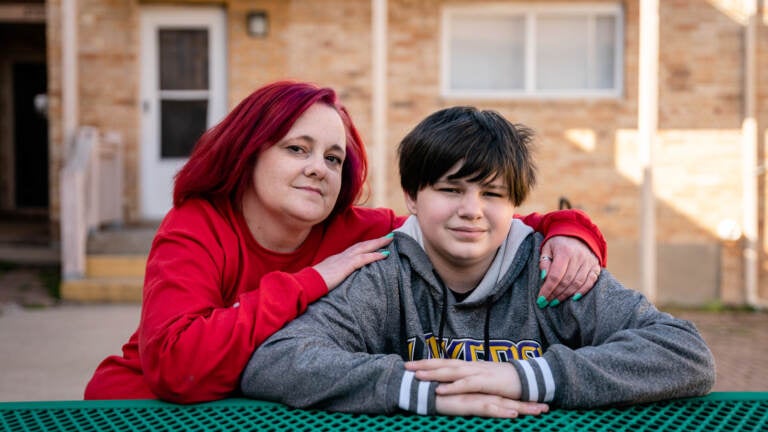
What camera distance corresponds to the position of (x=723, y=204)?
7812mm

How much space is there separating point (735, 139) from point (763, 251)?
1.36 meters

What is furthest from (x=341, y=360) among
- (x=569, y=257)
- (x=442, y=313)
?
(x=569, y=257)

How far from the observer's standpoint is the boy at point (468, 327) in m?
1.43

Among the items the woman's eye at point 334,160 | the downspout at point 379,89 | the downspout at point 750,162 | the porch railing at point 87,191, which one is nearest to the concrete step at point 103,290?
the porch railing at point 87,191

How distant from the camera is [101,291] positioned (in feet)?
22.1

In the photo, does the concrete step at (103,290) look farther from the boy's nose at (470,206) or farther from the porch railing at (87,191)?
the boy's nose at (470,206)

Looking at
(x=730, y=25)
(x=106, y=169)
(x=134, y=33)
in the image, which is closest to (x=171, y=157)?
(x=106, y=169)

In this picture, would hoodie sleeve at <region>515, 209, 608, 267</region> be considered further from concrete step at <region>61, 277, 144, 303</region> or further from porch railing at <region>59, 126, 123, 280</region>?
porch railing at <region>59, 126, 123, 280</region>

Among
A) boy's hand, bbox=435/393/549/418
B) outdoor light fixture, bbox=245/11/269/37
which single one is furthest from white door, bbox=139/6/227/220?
boy's hand, bbox=435/393/549/418

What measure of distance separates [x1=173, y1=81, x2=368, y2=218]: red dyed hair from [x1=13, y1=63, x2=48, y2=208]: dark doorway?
11.8 m

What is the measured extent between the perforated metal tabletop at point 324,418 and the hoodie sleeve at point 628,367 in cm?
3

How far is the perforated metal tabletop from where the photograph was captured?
4.20 feet

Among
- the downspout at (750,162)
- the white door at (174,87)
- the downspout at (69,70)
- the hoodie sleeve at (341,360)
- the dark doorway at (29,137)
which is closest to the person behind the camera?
the hoodie sleeve at (341,360)

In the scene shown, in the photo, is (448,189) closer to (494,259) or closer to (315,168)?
(494,259)
